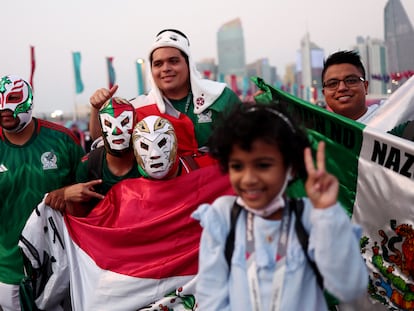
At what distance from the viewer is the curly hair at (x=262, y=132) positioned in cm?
215

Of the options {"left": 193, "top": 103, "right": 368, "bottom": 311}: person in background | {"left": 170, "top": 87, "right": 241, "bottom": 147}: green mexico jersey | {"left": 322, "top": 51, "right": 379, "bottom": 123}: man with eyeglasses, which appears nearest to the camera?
{"left": 193, "top": 103, "right": 368, "bottom": 311}: person in background

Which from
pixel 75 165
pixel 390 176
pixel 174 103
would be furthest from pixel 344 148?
pixel 75 165

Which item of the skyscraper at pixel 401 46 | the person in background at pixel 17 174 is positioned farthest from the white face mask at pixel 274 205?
the skyscraper at pixel 401 46

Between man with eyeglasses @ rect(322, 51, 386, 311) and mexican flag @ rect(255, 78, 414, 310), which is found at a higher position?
man with eyeglasses @ rect(322, 51, 386, 311)

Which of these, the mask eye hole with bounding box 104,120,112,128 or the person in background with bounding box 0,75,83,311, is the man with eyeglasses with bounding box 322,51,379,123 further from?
the person in background with bounding box 0,75,83,311

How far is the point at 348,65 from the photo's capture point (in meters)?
4.25

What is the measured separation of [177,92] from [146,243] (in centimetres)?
166

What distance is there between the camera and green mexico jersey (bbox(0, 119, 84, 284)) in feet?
13.3

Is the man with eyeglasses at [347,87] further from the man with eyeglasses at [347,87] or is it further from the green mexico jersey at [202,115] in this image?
the green mexico jersey at [202,115]

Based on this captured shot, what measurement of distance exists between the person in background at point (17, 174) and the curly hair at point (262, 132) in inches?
87.9

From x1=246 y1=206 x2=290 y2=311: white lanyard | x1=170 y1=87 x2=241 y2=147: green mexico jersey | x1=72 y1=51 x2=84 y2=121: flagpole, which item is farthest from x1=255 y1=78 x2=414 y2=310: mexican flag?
x1=72 y1=51 x2=84 y2=121: flagpole

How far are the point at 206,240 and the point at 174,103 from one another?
2.48 metres

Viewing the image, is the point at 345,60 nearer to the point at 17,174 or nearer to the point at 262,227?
the point at 262,227

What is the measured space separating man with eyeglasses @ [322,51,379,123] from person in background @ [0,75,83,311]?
91.8 inches
